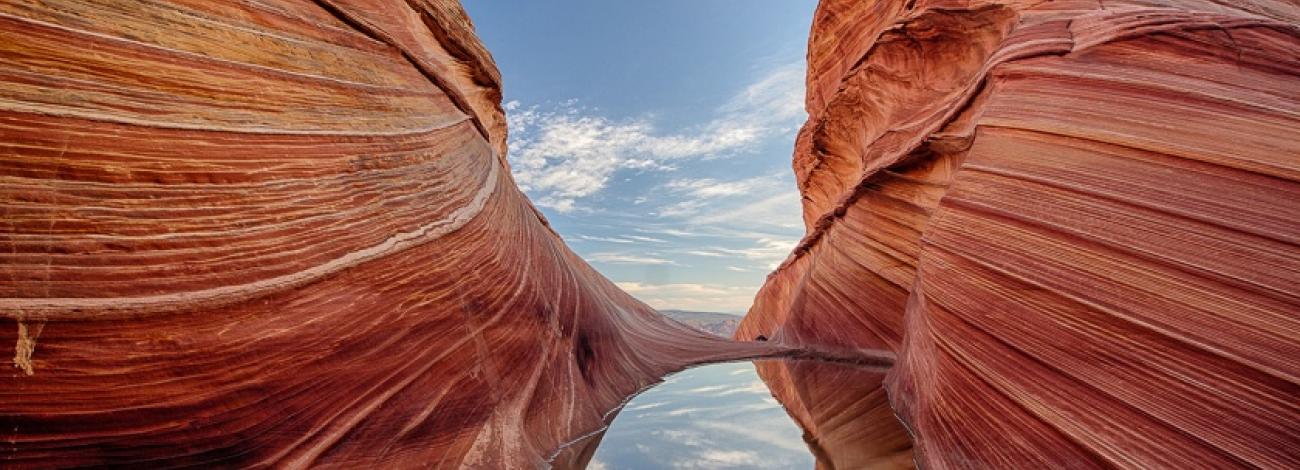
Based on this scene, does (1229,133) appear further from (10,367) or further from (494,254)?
(10,367)

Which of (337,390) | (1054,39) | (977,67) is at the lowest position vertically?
(337,390)

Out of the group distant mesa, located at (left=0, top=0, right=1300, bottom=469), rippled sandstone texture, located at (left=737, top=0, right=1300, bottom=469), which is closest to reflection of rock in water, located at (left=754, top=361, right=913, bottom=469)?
distant mesa, located at (left=0, top=0, right=1300, bottom=469)

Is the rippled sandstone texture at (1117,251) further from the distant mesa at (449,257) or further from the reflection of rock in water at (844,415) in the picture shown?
the reflection of rock in water at (844,415)

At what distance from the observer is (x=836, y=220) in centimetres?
621

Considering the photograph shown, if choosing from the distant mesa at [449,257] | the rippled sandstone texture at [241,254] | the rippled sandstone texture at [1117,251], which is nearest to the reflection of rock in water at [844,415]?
the distant mesa at [449,257]

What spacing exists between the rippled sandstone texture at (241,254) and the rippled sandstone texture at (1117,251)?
1.99 metres

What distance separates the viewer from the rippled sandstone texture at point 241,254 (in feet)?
4.39

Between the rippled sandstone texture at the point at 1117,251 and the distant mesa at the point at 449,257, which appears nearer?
the distant mesa at the point at 449,257

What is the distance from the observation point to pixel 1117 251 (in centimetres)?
195

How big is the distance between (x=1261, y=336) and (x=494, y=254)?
304cm

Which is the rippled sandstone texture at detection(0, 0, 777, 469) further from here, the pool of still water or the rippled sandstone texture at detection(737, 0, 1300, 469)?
the rippled sandstone texture at detection(737, 0, 1300, 469)

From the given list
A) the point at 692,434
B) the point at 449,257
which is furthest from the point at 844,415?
the point at 449,257

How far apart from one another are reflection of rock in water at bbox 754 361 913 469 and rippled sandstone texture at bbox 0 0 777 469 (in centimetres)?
129

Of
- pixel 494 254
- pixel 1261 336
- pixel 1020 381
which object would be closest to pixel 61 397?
pixel 494 254
